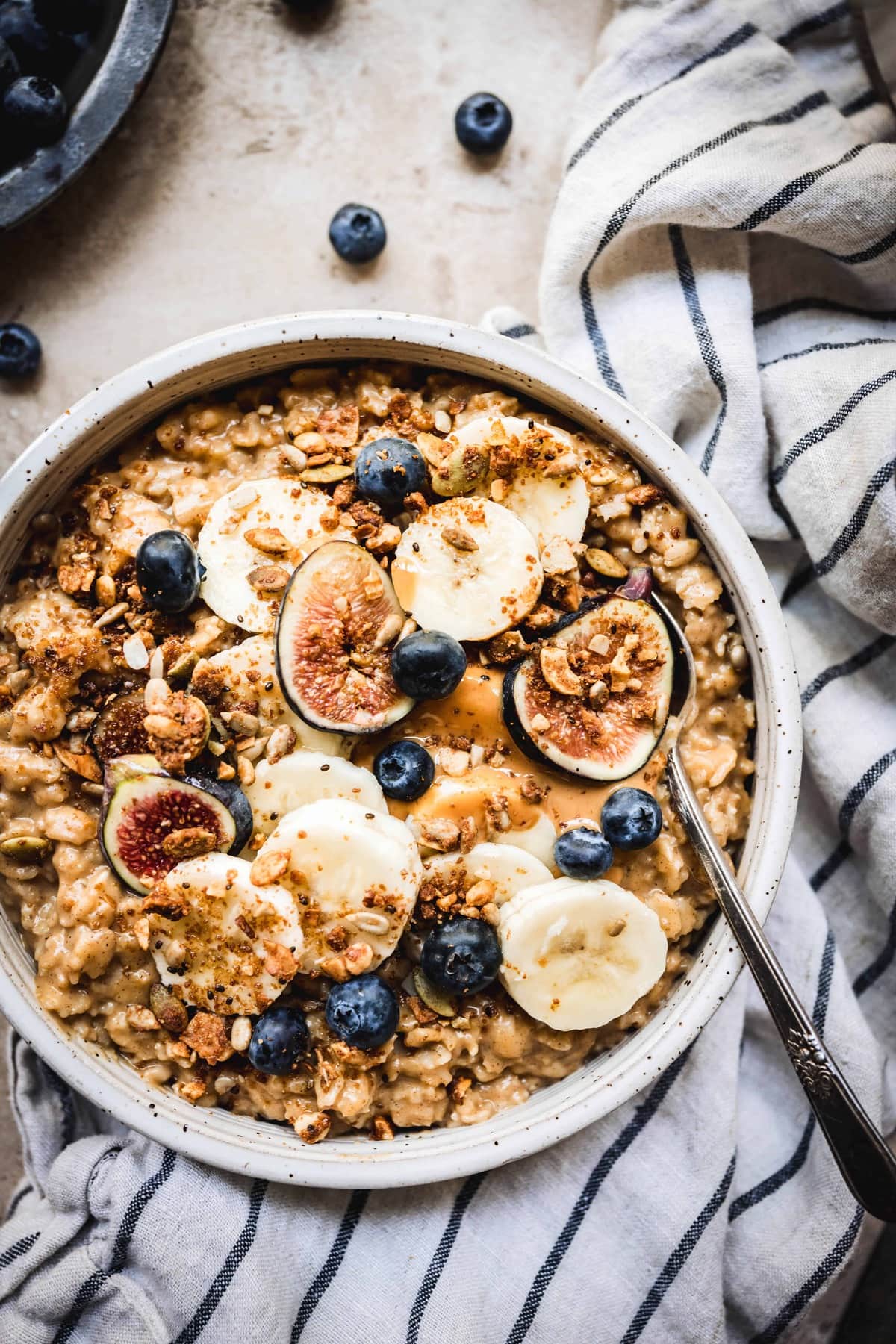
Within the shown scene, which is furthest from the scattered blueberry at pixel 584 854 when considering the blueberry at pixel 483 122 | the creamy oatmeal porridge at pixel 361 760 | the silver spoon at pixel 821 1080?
the blueberry at pixel 483 122

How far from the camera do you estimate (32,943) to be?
1.99 meters

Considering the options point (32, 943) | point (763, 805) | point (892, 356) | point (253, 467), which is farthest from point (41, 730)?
point (892, 356)

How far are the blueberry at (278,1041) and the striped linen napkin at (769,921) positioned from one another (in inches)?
17.1

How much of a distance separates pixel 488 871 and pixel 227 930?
19.0 inches

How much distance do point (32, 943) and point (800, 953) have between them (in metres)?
1.64

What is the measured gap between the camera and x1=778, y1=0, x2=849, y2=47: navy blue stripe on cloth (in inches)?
91.7

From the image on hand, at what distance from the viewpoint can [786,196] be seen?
2156 mm

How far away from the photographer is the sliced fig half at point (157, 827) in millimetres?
1805

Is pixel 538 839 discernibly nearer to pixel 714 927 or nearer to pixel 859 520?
pixel 714 927

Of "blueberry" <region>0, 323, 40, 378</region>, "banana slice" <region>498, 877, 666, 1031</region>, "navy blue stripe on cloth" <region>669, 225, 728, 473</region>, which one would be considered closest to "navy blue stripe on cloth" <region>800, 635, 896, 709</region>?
"navy blue stripe on cloth" <region>669, 225, 728, 473</region>

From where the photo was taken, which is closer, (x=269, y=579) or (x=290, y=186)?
(x=269, y=579)

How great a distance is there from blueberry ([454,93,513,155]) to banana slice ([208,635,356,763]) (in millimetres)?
1313

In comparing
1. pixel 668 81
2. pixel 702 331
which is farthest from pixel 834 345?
pixel 668 81

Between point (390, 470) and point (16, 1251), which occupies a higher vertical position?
point (390, 470)
